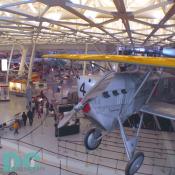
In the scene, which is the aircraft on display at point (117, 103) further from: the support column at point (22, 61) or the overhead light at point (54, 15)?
the support column at point (22, 61)

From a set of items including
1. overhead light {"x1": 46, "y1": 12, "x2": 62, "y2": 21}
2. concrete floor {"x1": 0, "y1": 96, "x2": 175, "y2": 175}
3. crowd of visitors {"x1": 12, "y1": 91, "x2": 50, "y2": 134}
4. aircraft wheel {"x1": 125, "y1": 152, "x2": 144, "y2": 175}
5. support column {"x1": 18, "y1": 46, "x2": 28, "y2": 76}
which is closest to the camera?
aircraft wheel {"x1": 125, "y1": 152, "x2": 144, "y2": 175}

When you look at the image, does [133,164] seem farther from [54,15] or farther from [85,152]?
[54,15]

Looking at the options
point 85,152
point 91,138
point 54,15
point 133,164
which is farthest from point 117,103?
point 54,15

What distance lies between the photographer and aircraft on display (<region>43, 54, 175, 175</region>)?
8.80 m

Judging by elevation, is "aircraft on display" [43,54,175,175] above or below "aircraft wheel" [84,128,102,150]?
above

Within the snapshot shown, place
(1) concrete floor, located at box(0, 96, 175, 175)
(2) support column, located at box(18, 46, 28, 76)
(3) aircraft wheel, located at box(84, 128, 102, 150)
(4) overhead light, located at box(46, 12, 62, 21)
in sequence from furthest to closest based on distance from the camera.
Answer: (2) support column, located at box(18, 46, 28, 76)
(4) overhead light, located at box(46, 12, 62, 21)
(1) concrete floor, located at box(0, 96, 175, 175)
(3) aircraft wheel, located at box(84, 128, 102, 150)

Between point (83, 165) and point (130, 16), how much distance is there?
332 inches

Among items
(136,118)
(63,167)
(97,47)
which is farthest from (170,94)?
(97,47)

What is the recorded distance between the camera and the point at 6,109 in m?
24.8

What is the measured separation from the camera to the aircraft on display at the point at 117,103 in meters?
8.80

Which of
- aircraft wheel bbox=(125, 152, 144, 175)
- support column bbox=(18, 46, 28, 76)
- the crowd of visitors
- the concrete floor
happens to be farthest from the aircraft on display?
support column bbox=(18, 46, 28, 76)

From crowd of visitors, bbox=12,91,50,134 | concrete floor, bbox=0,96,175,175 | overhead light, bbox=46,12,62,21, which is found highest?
overhead light, bbox=46,12,62,21

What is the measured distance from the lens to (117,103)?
941 cm

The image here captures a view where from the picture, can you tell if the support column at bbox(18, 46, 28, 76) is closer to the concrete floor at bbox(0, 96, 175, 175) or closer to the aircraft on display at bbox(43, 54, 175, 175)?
A: the concrete floor at bbox(0, 96, 175, 175)
